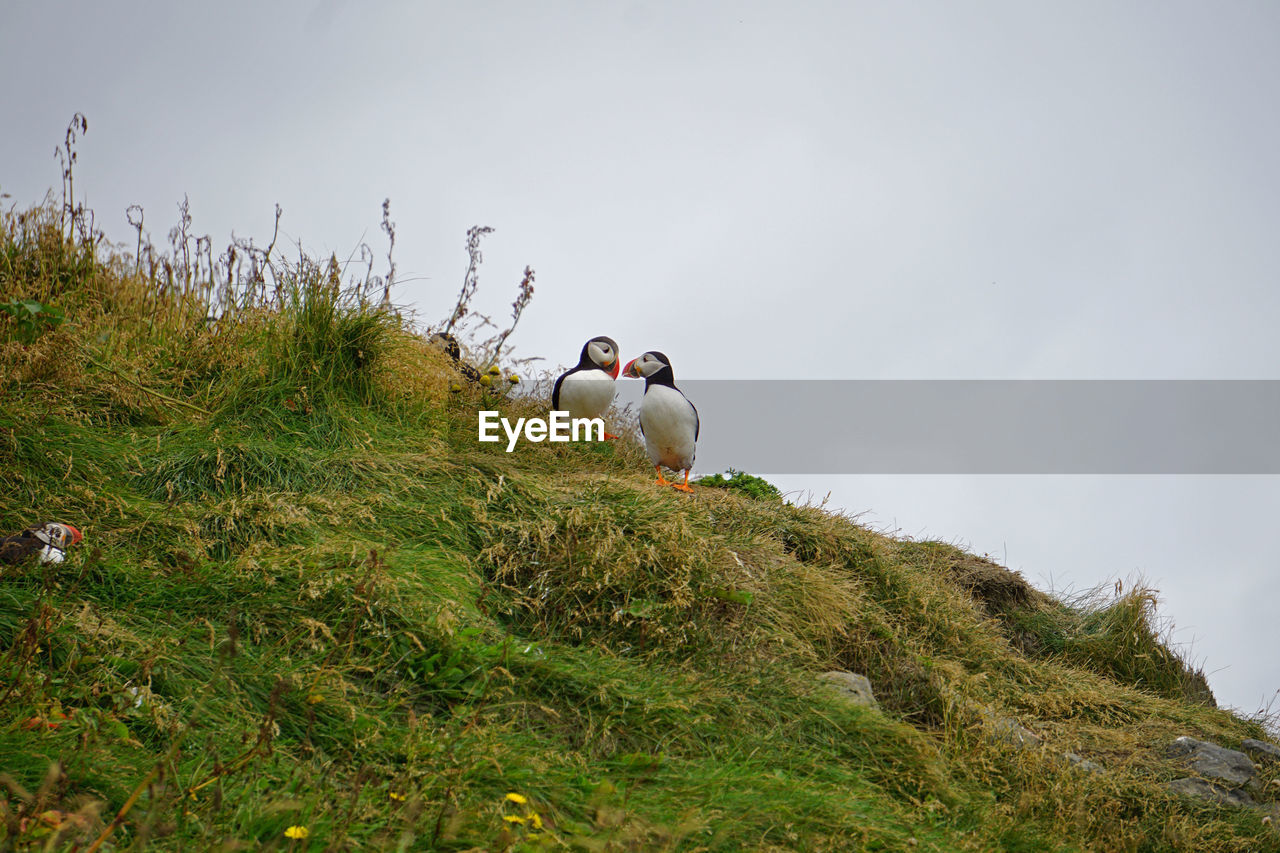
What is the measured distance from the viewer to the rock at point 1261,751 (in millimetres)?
5968

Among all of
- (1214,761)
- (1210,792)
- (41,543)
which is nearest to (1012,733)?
(1210,792)

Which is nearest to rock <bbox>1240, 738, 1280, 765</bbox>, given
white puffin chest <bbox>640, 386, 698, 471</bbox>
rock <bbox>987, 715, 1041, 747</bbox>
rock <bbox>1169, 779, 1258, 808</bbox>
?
rock <bbox>1169, 779, 1258, 808</bbox>

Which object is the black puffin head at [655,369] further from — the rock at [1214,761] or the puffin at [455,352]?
the rock at [1214,761]

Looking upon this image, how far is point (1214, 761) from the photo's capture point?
5.43m

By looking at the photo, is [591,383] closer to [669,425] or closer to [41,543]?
[669,425]

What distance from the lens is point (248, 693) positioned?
10.6ft

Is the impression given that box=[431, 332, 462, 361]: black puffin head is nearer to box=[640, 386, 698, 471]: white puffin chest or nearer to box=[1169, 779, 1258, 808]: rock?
box=[640, 386, 698, 471]: white puffin chest

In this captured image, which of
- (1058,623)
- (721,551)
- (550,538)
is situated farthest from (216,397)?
(1058,623)

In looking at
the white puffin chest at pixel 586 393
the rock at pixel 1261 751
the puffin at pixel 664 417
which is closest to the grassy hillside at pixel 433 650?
the rock at pixel 1261 751

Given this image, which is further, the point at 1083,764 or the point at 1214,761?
the point at 1214,761

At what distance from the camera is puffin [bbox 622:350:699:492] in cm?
737

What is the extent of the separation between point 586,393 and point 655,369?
635mm

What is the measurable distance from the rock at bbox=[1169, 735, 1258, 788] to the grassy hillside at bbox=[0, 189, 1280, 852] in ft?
0.87

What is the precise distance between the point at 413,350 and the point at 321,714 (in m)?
4.52
